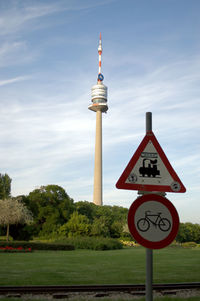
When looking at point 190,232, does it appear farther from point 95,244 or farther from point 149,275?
point 149,275

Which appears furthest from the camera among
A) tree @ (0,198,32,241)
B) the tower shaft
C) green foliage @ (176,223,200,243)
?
the tower shaft

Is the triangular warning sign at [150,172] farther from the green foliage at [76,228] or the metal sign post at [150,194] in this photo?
the green foliage at [76,228]

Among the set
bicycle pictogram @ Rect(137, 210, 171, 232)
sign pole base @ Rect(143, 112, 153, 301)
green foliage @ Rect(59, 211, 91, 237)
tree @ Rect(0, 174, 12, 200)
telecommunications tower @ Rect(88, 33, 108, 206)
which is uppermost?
telecommunications tower @ Rect(88, 33, 108, 206)

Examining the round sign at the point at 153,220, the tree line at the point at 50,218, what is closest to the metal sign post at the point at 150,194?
the round sign at the point at 153,220

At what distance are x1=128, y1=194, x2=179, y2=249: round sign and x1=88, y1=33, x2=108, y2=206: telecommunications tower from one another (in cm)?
11089

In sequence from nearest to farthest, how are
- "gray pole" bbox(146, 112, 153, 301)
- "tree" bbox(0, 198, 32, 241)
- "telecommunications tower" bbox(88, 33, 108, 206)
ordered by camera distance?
1. "gray pole" bbox(146, 112, 153, 301)
2. "tree" bbox(0, 198, 32, 241)
3. "telecommunications tower" bbox(88, 33, 108, 206)

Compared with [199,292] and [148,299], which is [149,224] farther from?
[199,292]

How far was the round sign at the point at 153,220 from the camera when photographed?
354 centimetres

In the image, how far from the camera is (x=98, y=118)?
130250 millimetres

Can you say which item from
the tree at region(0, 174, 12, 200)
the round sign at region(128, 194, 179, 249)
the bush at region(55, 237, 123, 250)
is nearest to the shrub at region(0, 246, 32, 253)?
the bush at region(55, 237, 123, 250)

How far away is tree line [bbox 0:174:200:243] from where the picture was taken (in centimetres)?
4191

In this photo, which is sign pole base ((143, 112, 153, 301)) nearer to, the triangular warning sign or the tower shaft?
the triangular warning sign

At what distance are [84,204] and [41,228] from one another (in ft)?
57.6

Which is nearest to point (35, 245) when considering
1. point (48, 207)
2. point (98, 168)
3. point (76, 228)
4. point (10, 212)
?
point (10, 212)
